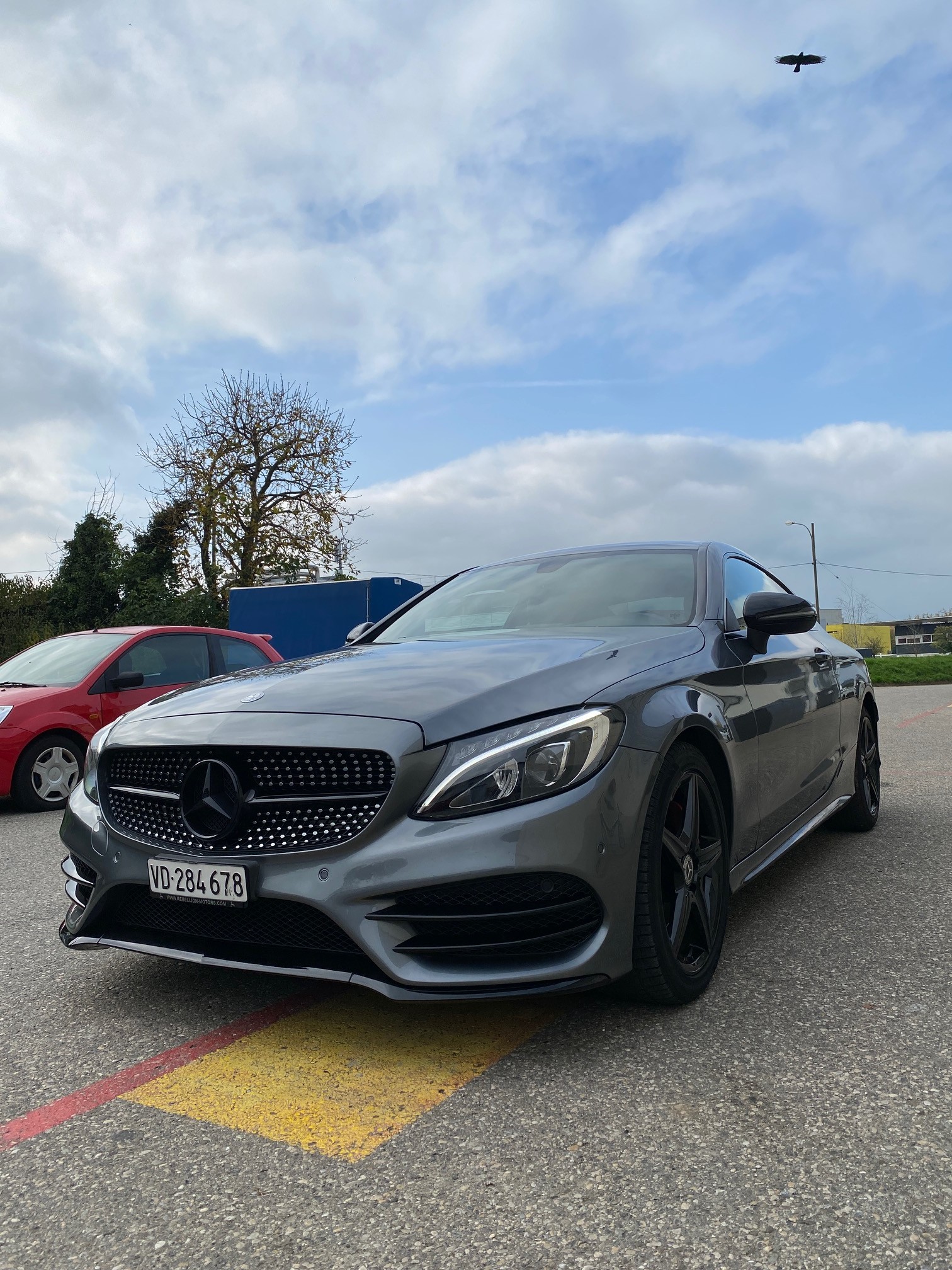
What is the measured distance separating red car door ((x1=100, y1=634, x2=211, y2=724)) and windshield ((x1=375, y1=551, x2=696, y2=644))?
4.33 meters

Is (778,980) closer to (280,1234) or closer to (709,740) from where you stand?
(709,740)

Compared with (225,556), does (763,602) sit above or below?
below

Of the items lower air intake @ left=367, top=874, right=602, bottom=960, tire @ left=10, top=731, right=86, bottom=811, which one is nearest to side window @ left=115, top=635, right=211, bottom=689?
tire @ left=10, top=731, right=86, bottom=811

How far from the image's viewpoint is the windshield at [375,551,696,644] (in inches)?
146

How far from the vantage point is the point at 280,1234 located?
179cm

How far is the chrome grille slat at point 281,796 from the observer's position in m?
2.50

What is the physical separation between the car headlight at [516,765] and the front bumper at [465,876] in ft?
0.10

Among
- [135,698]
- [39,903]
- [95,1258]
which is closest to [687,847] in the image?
[95,1258]

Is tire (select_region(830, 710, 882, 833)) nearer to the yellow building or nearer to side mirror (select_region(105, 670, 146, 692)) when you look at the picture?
side mirror (select_region(105, 670, 146, 692))

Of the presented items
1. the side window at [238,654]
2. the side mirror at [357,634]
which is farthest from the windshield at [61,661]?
Answer: the side mirror at [357,634]

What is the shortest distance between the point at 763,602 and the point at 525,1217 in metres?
2.38

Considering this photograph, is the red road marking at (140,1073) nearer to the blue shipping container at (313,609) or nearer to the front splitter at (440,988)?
the front splitter at (440,988)

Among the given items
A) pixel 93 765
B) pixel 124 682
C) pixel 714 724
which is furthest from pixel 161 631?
pixel 714 724

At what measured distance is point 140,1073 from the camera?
251cm
